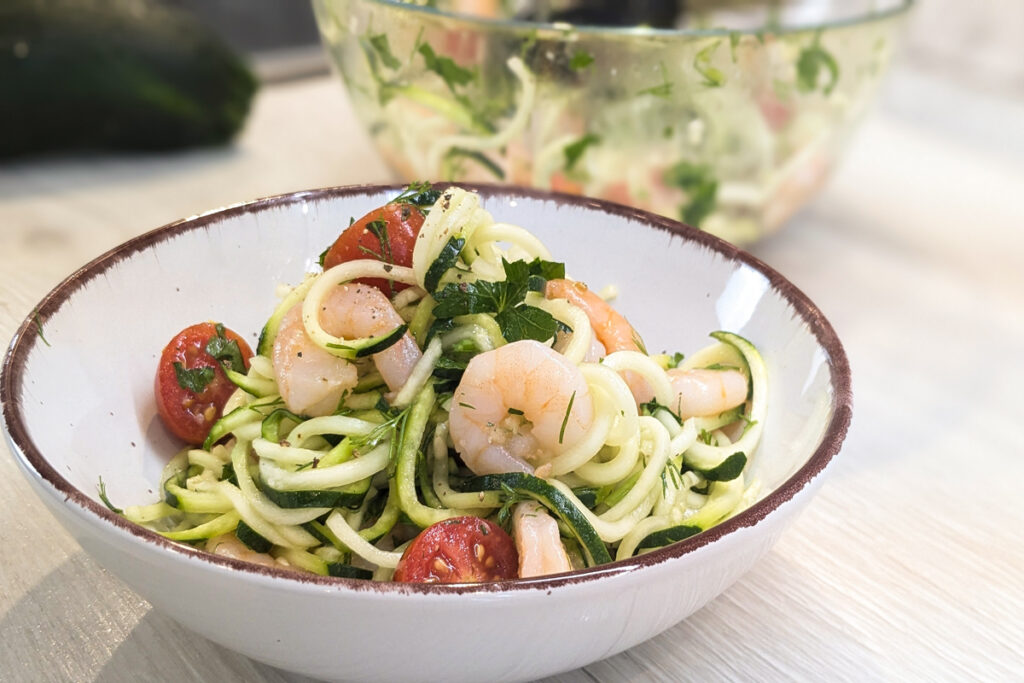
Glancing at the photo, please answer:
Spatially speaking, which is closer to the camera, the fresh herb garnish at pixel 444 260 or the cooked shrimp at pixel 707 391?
the fresh herb garnish at pixel 444 260

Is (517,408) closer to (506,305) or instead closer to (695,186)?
(506,305)

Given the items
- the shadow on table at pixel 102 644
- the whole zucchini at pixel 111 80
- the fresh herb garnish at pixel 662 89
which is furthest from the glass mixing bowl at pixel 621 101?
the shadow on table at pixel 102 644

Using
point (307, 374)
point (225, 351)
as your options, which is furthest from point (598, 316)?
point (225, 351)

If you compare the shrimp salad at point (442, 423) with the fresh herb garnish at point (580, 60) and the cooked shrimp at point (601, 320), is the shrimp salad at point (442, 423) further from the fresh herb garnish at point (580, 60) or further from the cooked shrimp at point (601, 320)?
the fresh herb garnish at point (580, 60)

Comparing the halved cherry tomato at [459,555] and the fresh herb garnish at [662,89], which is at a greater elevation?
the fresh herb garnish at [662,89]

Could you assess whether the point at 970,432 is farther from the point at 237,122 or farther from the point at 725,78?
the point at 237,122

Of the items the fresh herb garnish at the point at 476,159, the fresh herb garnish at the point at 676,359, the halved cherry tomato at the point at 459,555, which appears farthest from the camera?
the fresh herb garnish at the point at 476,159

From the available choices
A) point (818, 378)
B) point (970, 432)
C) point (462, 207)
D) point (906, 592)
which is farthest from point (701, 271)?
point (970, 432)
